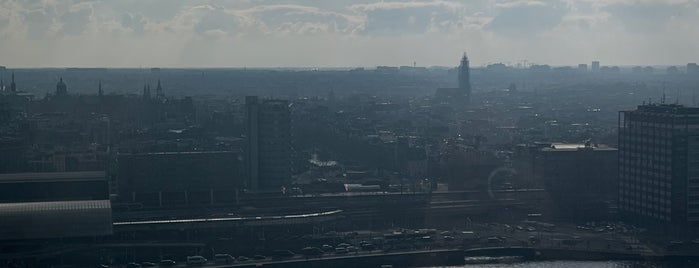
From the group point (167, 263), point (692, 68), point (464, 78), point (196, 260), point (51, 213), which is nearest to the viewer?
point (167, 263)

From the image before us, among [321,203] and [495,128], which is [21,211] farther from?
[495,128]

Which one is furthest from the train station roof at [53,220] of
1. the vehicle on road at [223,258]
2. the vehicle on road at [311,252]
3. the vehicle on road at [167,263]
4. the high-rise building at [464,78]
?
the high-rise building at [464,78]

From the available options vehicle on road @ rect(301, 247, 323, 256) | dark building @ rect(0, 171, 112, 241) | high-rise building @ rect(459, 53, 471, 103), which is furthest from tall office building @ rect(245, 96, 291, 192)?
high-rise building @ rect(459, 53, 471, 103)

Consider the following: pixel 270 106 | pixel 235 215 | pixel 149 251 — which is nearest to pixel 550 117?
pixel 270 106

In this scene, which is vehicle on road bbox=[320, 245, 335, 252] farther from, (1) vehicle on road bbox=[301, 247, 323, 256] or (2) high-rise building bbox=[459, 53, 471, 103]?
(2) high-rise building bbox=[459, 53, 471, 103]

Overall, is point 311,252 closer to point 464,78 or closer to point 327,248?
point 327,248

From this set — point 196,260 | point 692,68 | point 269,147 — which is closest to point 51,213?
point 196,260
